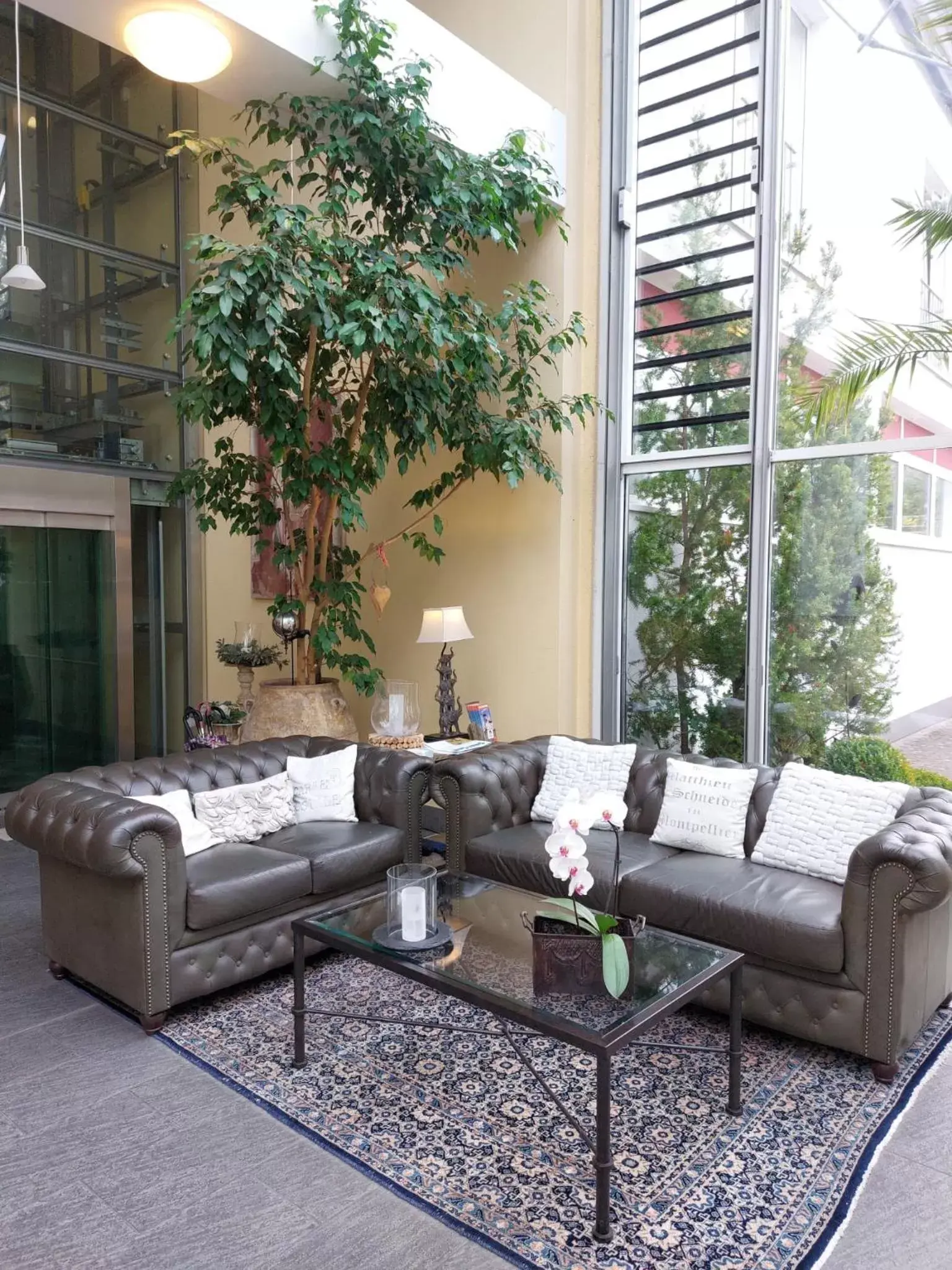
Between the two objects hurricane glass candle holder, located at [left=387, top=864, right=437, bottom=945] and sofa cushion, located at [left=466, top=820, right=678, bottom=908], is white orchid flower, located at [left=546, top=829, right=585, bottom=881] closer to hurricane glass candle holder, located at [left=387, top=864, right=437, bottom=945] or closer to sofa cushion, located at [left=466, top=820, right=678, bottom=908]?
hurricane glass candle holder, located at [left=387, top=864, right=437, bottom=945]

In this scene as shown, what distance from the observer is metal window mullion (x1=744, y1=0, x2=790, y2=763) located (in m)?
4.72

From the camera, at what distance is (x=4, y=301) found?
6.02 meters

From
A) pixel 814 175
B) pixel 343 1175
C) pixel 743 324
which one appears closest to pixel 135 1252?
pixel 343 1175

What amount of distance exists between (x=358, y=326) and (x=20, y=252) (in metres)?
1.90

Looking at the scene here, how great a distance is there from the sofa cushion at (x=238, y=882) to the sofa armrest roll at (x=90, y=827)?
8.5 inches

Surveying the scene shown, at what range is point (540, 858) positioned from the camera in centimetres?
378

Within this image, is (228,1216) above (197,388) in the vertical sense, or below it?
below

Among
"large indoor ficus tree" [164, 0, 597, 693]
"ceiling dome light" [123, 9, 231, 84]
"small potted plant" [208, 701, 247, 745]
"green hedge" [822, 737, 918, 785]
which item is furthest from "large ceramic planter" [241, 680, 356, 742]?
"ceiling dome light" [123, 9, 231, 84]

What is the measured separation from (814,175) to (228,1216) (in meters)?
5.04

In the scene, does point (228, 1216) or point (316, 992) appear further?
point (316, 992)

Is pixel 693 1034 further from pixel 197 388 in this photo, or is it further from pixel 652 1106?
pixel 197 388

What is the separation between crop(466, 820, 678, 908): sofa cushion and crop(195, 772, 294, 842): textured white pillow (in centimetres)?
85

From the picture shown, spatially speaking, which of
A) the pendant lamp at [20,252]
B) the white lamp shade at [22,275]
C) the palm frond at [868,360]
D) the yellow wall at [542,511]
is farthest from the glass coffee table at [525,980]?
the white lamp shade at [22,275]

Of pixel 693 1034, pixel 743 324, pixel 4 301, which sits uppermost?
pixel 4 301
